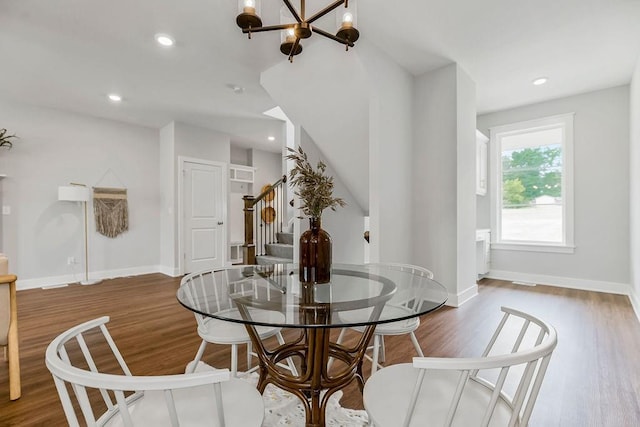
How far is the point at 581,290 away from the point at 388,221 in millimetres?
3168

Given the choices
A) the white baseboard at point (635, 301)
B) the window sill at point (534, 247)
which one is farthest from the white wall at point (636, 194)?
the window sill at point (534, 247)

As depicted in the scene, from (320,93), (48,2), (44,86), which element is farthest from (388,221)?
(44,86)

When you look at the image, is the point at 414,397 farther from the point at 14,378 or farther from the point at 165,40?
the point at 165,40

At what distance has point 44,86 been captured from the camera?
3.84m

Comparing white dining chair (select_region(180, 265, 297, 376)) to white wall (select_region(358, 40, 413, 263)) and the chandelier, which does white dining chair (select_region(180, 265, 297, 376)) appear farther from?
white wall (select_region(358, 40, 413, 263))

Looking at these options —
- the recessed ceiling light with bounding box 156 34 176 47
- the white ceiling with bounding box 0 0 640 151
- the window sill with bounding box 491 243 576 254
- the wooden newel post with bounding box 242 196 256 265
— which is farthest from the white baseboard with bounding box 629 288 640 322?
the recessed ceiling light with bounding box 156 34 176 47

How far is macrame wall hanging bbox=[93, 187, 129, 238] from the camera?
4980 millimetres

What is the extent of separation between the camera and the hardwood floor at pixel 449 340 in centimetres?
170

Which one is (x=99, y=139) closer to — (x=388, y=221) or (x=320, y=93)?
(x=320, y=93)

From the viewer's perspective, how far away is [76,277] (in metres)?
4.79

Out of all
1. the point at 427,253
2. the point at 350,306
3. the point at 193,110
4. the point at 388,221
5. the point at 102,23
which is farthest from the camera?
the point at 193,110

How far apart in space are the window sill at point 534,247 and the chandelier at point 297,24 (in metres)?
4.50

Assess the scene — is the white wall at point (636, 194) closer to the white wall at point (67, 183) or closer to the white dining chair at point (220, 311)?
the white dining chair at point (220, 311)

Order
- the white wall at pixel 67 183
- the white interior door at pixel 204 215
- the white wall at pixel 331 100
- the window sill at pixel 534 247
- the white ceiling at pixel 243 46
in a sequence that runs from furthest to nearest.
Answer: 1. the white interior door at pixel 204 215
2. the window sill at pixel 534 247
3. the white wall at pixel 67 183
4. the white wall at pixel 331 100
5. the white ceiling at pixel 243 46
